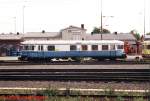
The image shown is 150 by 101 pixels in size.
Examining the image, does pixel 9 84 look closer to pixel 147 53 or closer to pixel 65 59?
pixel 65 59

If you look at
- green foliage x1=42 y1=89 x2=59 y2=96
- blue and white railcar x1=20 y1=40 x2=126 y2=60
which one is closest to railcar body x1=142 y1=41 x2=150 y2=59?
blue and white railcar x1=20 y1=40 x2=126 y2=60

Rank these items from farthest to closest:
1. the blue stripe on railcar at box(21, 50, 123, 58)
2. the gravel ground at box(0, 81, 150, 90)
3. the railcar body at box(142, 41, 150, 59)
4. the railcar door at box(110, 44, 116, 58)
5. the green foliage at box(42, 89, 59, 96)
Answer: the railcar body at box(142, 41, 150, 59) → the railcar door at box(110, 44, 116, 58) → the blue stripe on railcar at box(21, 50, 123, 58) → the gravel ground at box(0, 81, 150, 90) → the green foliage at box(42, 89, 59, 96)

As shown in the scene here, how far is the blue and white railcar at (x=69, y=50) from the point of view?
4962 centimetres

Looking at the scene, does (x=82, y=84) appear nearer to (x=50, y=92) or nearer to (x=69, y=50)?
(x=50, y=92)

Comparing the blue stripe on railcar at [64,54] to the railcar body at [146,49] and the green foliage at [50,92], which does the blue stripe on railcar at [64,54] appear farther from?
the green foliage at [50,92]

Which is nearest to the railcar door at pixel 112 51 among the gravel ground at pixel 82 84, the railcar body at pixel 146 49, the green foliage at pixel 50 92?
the railcar body at pixel 146 49

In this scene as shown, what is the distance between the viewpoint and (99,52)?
49812 millimetres

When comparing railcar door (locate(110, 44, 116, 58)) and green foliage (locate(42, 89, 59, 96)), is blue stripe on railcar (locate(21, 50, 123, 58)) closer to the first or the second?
railcar door (locate(110, 44, 116, 58))

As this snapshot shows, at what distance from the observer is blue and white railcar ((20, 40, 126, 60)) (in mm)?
49625

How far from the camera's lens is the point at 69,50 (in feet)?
164

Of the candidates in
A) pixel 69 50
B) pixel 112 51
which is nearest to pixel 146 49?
pixel 112 51

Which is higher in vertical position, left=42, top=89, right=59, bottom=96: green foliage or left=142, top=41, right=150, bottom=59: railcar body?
left=142, top=41, right=150, bottom=59: railcar body

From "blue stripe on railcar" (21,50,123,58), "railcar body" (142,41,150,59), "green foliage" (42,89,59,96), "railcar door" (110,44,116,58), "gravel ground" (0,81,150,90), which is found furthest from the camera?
"railcar body" (142,41,150,59)

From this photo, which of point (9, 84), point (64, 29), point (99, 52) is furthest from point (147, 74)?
point (64, 29)
